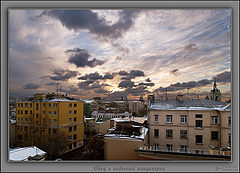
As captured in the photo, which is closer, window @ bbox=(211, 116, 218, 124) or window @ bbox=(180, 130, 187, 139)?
window @ bbox=(211, 116, 218, 124)

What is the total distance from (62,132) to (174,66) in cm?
302

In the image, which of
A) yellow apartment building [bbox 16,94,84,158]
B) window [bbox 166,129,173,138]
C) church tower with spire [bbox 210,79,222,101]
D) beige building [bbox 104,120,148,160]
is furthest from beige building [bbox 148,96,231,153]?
yellow apartment building [bbox 16,94,84,158]

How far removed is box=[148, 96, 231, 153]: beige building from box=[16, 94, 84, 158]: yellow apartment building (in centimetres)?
201

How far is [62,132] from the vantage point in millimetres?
2695

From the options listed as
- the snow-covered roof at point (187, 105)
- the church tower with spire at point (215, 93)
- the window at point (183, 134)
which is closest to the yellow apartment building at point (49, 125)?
the snow-covered roof at point (187, 105)

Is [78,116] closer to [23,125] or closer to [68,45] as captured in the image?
[23,125]

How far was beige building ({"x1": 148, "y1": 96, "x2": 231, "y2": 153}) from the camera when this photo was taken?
213cm

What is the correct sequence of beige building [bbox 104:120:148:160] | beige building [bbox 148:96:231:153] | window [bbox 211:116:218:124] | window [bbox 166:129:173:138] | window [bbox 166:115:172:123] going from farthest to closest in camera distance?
window [bbox 166:115:172:123] < window [bbox 166:129:173:138] < window [bbox 211:116:218:124] < beige building [bbox 148:96:231:153] < beige building [bbox 104:120:148:160]

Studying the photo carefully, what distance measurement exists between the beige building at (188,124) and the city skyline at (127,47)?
64 centimetres

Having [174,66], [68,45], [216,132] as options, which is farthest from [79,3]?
[216,132]

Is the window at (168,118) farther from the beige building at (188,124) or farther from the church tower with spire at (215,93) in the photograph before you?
the church tower with spire at (215,93)

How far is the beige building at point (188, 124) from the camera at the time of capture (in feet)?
7.00

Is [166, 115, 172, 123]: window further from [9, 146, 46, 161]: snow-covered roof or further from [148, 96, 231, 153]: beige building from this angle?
[9, 146, 46, 161]: snow-covered roof

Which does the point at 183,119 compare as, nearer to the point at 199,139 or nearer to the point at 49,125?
the point at 199,139
